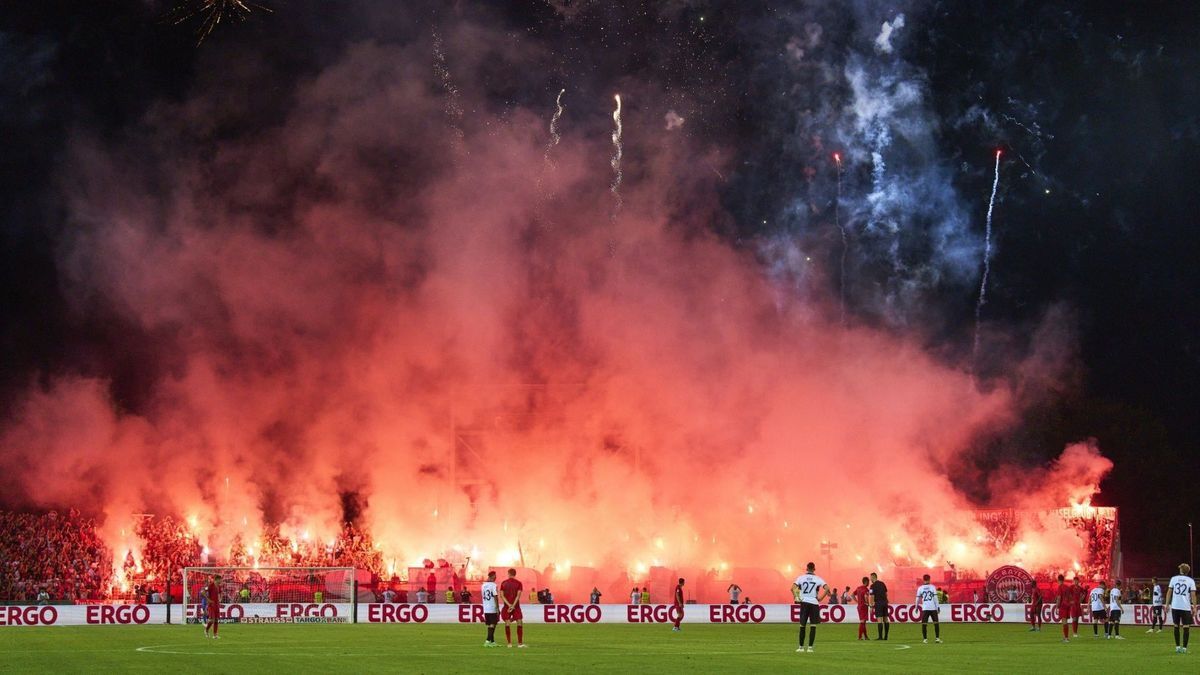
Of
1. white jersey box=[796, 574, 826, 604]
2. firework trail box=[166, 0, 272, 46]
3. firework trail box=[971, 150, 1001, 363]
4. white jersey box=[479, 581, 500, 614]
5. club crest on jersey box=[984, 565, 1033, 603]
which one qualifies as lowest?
club crest on jersey box=[984, 565, 1033, 603]

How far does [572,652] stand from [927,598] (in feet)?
31.5

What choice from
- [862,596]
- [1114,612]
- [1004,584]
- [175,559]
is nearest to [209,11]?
[862,596]

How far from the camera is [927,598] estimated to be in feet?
96.8

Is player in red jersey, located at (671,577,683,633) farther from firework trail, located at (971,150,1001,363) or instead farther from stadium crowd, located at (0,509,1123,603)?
firework trail, located at (971,150,1001,363)

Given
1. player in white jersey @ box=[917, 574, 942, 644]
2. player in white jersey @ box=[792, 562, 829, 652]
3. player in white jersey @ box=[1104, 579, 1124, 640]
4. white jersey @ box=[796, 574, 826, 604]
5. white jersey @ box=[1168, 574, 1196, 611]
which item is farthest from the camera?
player in white jersey @ box=[1104, 579, 1124, 640]

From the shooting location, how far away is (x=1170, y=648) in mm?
27297

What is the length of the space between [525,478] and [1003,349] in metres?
30.6

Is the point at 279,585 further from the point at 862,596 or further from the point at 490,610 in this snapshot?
the point at 862,596

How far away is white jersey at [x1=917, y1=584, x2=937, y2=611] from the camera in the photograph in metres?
29.4

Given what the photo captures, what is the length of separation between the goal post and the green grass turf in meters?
8.88

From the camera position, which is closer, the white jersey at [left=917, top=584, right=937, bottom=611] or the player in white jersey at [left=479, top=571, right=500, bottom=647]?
the player in white jersey at [left=479, top=571, right=500, bottom=647]

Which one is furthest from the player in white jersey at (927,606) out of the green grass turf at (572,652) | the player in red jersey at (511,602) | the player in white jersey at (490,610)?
the player in white jersey at (490,610)

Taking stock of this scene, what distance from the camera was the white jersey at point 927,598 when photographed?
1156 inches

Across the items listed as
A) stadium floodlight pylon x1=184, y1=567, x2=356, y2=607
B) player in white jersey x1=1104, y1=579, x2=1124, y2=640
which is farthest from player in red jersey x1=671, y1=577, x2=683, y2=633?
stadium floodlight pylon x1=184, y1=567, x2=356, y2=607
